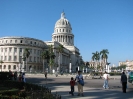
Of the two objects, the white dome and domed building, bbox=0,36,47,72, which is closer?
domed building, bbox=0,36,47,72

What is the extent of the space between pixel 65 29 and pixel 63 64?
109 feet

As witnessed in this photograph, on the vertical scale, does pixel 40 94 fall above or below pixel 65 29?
below

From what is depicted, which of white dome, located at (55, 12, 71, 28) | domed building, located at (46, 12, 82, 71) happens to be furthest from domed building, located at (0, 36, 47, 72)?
white dome, located at (55, 12, 71, 28)

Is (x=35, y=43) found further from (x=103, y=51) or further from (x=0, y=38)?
(x=103, y=51)

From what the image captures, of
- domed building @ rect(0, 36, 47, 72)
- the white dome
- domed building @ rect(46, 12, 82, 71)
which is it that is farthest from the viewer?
the white dome

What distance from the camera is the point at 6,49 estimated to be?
95.8 meters

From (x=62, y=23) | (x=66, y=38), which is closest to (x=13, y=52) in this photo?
(x=66, y=38)

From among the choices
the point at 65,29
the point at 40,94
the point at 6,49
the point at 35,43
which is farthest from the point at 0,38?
the point at 40,94

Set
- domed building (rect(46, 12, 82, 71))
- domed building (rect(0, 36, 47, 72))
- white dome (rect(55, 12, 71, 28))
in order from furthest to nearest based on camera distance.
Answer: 1. white dome (rect(55, 12, 71, 28))
2. domed building (rect(46, 12, 82, 71))
3. domed building (rect(0, 36, 47, 72))

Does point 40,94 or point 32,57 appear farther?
point 32,57

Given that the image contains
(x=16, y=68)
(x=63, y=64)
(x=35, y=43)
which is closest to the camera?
(x=16, y=68)

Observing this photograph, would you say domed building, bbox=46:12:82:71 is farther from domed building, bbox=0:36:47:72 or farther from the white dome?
domed building, bbox=0:36:47:72

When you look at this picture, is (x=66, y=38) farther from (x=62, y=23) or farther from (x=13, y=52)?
(x=13, y=52)

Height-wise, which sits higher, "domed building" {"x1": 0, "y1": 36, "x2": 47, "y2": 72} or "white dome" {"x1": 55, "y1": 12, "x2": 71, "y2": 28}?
"white dome" {"x1": 55, "y1": 12, "x2": 71, "y2": 28}
